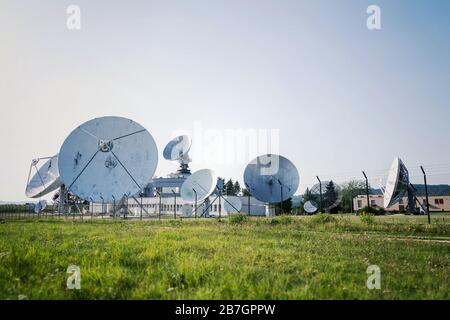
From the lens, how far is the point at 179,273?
668 cm

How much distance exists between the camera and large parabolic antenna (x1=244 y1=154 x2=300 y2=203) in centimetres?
4938

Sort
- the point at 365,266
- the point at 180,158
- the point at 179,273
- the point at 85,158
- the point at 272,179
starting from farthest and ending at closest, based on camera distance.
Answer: the point at 180,158
the point at 272,179
the point at 85,158
the point at 365,266
the point at 179,273

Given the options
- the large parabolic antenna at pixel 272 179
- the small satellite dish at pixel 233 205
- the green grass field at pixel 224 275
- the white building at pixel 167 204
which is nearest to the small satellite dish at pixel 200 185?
the white building at pixel 167 204

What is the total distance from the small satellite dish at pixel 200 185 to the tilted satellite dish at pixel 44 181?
22080 mm

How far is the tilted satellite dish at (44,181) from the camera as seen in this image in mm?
55469

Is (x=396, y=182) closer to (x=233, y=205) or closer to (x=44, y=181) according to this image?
(x=233, y=205)

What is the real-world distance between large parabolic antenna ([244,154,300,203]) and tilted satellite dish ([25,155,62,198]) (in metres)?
32.8

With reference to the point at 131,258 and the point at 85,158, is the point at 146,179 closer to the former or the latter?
the point at 85,158

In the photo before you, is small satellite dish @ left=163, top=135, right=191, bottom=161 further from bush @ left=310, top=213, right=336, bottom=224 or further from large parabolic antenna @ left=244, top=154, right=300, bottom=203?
bush @ left=310, top=213, right=336, bottom=224

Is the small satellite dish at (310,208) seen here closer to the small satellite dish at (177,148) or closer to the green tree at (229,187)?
the small satellite dish at (177,148)

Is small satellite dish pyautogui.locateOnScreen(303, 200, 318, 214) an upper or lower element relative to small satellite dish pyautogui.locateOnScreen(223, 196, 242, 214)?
lower

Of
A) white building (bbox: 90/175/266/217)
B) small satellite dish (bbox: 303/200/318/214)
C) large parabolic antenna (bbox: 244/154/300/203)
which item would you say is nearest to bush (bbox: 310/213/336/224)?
large parabolic antenna (bbox: 244/154/300/203)
